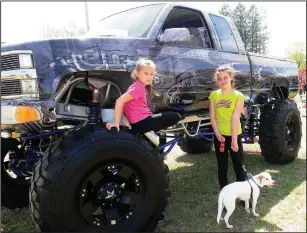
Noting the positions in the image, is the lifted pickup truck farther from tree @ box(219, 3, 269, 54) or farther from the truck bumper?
tree @ box(219, 3, 269, 54)

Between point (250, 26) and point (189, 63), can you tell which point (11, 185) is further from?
point (250, 26)

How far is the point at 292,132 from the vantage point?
590cm

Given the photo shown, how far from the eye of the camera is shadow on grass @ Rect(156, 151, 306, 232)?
10.6 feet

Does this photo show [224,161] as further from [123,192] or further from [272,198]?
[123,192]

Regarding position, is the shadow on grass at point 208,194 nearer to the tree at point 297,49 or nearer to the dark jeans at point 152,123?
the dark jeans at point 152,123

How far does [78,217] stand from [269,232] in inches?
66.7

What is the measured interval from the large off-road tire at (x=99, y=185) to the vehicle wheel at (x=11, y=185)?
1.62 metres

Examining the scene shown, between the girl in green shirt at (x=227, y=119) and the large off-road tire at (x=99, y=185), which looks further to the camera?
the girl in green shirt at (x=227, y=119)

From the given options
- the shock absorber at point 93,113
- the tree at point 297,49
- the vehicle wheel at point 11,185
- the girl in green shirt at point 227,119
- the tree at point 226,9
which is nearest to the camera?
the shock absorber at point 93,113

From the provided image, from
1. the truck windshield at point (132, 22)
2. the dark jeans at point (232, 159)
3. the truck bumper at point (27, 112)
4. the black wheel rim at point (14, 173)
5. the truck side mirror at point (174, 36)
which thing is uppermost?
the truck windshield at point (132, 22)

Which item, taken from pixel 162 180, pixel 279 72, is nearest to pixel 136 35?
pixel 162 180

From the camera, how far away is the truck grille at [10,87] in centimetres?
290

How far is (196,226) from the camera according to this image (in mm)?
3250

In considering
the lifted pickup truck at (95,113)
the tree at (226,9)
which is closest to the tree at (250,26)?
the tree at (226,9)
